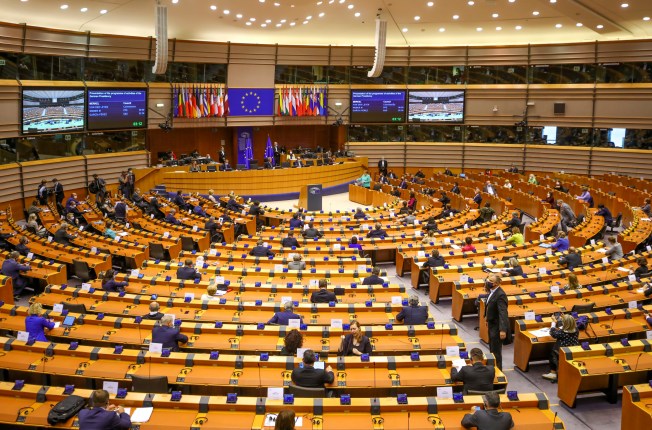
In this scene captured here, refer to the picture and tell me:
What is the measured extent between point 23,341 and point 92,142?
21.0m

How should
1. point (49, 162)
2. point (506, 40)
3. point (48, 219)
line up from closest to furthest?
point (48, 219), point (49, 162), point (506, 40)

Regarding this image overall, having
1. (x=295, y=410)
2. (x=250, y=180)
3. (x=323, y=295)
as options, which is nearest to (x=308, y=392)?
(x=295, y=410)

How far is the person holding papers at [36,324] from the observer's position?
1016 cm

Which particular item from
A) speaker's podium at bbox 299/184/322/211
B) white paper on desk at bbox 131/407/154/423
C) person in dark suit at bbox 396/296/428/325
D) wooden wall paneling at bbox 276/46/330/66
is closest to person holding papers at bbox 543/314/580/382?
person in dark suit at bbox 396/296/428/325

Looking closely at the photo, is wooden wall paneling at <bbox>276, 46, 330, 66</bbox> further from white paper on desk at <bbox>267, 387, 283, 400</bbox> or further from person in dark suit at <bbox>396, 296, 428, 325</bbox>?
white paper on desk at <bbox>267, 387, 283, 400</bbox>

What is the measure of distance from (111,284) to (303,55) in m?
24.2

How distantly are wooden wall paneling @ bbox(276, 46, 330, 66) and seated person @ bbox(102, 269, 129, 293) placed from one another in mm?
23026

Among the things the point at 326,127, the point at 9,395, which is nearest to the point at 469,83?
the point at 326,127

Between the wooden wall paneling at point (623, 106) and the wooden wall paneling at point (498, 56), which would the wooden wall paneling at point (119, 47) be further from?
the wooden wall paneling at point (623, 106)

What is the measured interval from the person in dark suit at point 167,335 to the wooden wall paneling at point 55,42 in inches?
800

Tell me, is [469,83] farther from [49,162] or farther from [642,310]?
[642,310]

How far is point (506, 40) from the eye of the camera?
115 ft

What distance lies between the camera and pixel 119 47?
29.0 m

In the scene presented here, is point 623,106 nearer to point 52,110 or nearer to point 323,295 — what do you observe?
point 323,295
